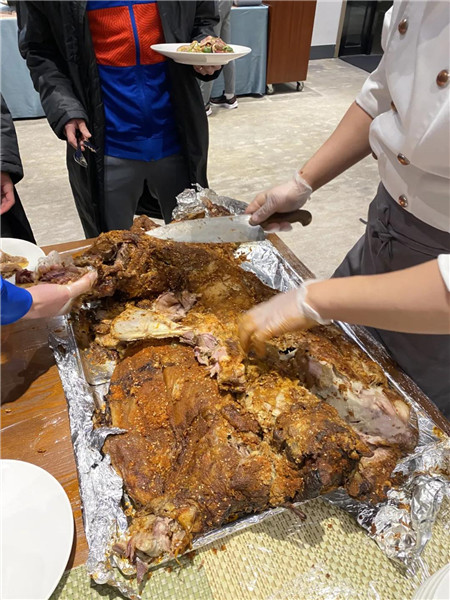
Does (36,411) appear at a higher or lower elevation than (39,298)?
lower

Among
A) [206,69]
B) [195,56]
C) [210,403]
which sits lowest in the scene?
[210,403]

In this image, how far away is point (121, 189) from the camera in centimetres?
310

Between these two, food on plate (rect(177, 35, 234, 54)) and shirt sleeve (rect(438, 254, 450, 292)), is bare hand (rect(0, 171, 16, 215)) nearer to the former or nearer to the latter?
food on plate (rect(177, 35, 234, 54))

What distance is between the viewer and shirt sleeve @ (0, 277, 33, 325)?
142 centimetres

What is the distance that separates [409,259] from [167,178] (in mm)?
2057

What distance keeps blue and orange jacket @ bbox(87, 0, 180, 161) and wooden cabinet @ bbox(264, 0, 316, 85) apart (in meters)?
5.58

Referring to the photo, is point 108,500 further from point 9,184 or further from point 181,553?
point 9,184

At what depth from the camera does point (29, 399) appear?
5.53 ft

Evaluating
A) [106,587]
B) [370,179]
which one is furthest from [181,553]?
[370,179]

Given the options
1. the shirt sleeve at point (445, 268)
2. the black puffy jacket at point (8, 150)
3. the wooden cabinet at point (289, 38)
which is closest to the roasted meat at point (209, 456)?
the shirt sleeve at point (445, 268)

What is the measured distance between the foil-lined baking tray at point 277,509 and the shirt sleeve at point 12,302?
14.0 inches

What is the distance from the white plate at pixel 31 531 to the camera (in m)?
1.13

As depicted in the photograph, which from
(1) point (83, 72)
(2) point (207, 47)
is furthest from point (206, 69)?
(1) point (83, 72)

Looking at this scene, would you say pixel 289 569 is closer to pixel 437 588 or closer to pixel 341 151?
pixel 437 588
